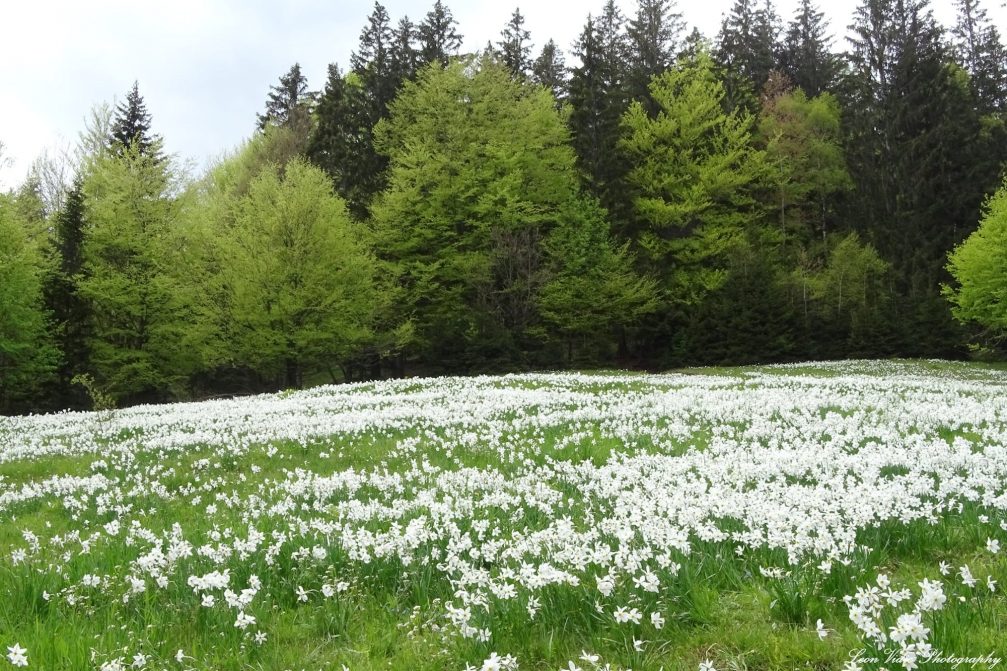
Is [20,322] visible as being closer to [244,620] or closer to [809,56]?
[244,620]

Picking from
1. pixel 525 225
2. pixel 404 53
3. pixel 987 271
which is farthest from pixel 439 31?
pixel 987 271

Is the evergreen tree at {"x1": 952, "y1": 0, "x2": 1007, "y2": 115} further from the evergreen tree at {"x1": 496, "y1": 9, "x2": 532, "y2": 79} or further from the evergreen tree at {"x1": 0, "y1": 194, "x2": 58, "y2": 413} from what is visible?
the evergreen tree at {"x1": 0, "y1": 194, "x2": 58, "y2": 413}

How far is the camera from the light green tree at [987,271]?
35.7 metres

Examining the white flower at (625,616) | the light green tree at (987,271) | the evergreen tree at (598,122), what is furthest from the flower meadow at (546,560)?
the evergreen tree at (598,122)

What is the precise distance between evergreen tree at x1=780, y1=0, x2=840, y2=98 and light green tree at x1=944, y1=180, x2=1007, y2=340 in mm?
30542

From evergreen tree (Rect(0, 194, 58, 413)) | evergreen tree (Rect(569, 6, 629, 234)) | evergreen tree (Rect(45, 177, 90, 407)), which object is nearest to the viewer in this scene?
evergreen tree (Rect(0, 194, 58, 413))

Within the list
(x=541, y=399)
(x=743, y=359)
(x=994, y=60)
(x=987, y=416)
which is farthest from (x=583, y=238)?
(x=994, y=60)

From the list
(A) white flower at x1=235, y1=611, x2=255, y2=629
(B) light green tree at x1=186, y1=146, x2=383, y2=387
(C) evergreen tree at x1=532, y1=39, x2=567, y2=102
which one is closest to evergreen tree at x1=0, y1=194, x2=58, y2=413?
(B) light green tree at x1=186, y1=146, x2=383, y2=387

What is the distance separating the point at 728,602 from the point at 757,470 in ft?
11.4

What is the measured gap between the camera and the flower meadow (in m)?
3.53

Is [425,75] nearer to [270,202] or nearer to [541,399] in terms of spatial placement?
[270,202]

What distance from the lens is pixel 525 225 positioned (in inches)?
1695

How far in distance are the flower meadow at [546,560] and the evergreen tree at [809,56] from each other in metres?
66.1

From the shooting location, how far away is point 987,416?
11.0m
